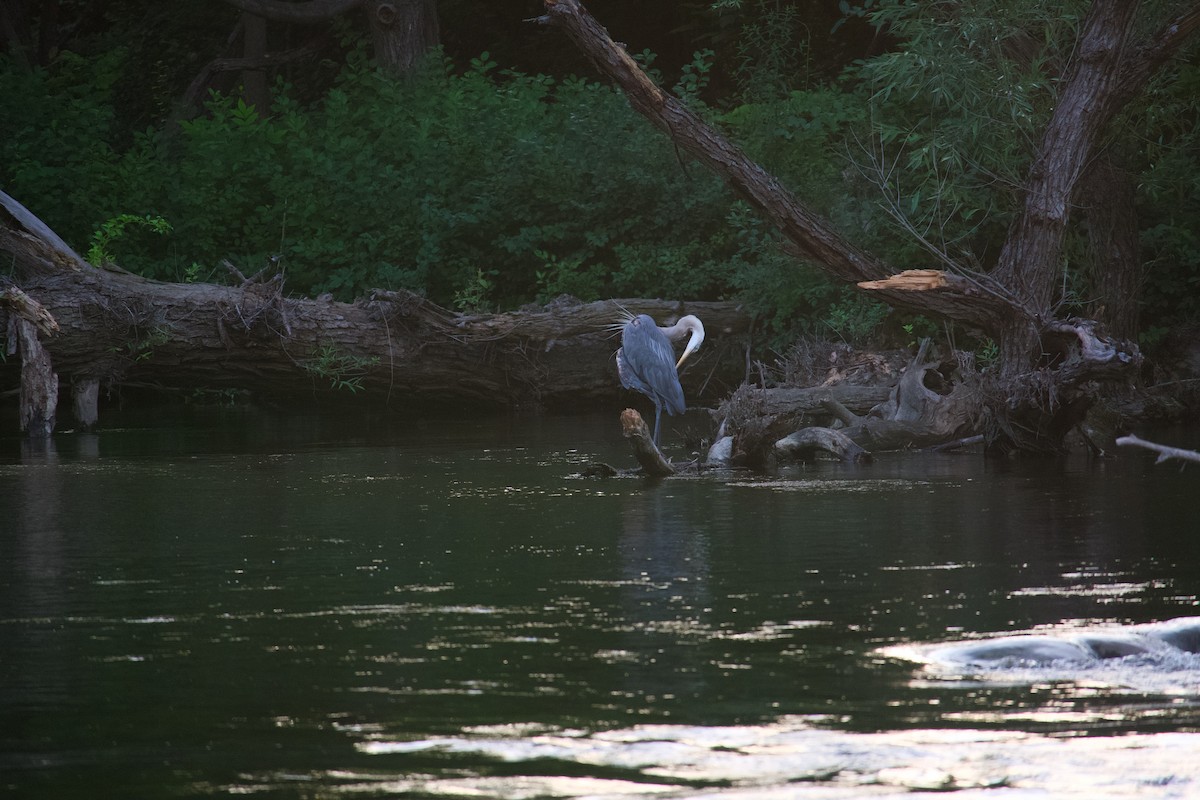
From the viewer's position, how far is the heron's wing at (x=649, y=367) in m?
14.8

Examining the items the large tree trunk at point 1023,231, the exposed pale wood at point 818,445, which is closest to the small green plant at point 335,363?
the large tree trunk at point 1023,231

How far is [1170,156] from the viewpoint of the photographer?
1756 cm

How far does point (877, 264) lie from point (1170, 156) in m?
4.97

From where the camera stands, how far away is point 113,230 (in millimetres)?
20969

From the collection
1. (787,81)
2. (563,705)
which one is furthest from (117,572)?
(787,81)

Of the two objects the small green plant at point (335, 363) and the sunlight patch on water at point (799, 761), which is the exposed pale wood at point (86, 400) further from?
the sunlight patch on water at point (799, 761)

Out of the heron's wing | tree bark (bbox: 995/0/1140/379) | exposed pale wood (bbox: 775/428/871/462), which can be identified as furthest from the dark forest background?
the heron's wing

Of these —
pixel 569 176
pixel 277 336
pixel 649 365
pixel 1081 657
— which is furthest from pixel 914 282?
pixel 569 176

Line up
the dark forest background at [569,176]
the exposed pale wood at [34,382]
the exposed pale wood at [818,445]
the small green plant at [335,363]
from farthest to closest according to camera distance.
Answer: the small green plant at [335,363] < the dark forest background at [569,176] < the exposed pale wood at [34,382] < the exposed pale wood at [818,445]

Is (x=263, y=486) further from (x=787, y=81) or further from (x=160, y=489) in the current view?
(x=787, y=81)

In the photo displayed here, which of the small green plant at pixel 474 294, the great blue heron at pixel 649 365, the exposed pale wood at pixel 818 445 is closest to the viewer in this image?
the exposed pale wood at pixel 818 445

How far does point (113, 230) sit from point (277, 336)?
3699 mm

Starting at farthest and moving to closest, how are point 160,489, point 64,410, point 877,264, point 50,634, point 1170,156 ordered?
point 64,410, point 1170,156, point 877,264, point 160,489, point 50,634

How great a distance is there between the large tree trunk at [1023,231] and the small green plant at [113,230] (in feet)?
25.7
